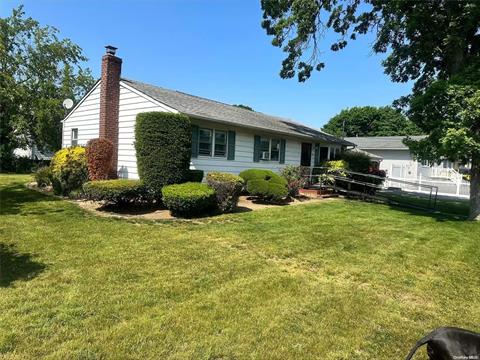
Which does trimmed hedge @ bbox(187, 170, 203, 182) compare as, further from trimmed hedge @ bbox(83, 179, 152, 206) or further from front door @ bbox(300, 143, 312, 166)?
front door @ bbox(300, 143, 312, 166)

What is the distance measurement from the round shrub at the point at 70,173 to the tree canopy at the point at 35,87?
15926 millimetres

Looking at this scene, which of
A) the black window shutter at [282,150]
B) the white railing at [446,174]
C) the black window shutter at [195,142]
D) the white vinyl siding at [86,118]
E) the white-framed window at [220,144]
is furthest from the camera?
the white railing at [446,174]

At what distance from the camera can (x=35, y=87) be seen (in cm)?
2744

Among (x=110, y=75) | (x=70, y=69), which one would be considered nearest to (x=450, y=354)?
(x=110, y=75)

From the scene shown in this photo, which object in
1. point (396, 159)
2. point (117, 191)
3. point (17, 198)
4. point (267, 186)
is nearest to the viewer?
point (117, 191)

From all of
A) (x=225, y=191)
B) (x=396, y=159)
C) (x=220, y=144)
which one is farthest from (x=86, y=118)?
(x=396, y=159)

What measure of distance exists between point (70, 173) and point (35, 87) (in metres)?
19.8

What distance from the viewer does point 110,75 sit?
13406 mm

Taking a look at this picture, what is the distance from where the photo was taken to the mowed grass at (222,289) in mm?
3307

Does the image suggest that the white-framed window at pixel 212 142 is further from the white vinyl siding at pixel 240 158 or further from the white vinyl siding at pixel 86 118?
the white vinyl siding at pixel 86 118

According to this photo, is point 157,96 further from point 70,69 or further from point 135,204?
point 70,69

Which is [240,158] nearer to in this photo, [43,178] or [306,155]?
[306,155]

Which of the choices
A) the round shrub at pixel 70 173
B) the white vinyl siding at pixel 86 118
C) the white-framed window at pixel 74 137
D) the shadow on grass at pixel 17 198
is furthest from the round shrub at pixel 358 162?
the shadow on grass at pixel 17 198

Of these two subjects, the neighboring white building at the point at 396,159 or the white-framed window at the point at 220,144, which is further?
the neighboring white building at the point at 396,159
